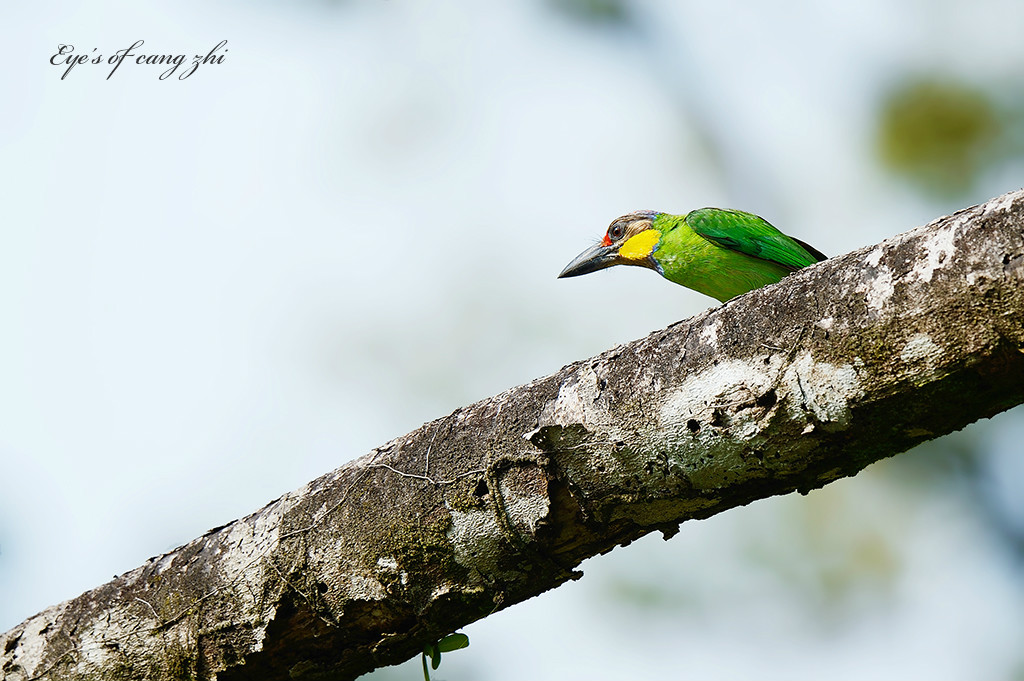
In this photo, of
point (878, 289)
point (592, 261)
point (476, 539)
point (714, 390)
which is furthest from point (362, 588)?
point (592, 261)

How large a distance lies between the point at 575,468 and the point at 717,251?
3.23 meters

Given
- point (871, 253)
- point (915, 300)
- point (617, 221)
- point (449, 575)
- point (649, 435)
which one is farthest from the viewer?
point (617, 221)

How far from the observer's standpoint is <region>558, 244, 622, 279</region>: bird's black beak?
5773 mm

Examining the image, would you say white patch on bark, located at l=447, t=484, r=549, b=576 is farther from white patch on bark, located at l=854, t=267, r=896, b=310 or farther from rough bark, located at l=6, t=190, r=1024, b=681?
white patch on bark, located at l=854, t=267, r=896, b=310

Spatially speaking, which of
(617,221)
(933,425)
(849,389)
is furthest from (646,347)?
(617,221)

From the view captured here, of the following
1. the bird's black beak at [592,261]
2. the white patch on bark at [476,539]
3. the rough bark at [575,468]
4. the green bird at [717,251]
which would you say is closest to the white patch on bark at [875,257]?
the rough bark at [575,468]

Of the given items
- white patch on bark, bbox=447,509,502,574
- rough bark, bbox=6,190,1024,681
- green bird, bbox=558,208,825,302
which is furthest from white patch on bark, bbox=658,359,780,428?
green bird, bbox=558,208,825,302

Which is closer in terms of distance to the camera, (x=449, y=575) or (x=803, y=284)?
(x=803, y=284)

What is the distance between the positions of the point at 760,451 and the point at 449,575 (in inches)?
29.3

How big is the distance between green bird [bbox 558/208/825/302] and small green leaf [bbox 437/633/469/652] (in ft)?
9.68

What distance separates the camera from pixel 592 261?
232 inches

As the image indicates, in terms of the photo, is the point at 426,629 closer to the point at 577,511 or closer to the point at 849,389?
the point at 577,511

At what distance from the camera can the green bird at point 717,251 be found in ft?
15.3

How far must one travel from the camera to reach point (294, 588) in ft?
6.91
